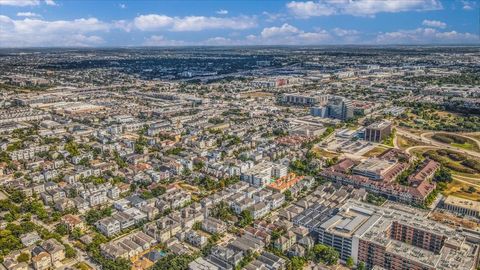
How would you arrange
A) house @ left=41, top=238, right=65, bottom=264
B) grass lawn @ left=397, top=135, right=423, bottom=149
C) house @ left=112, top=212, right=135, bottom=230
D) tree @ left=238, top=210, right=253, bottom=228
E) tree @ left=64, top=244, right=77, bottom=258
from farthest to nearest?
grass lawn @ left=397, top=135, right=423, bottom=149 < tree @ left=238, top=210, right=253, bottom=228 < house @ left=112, top=212, right=135, bottom=230 < tree @ left=64, top=244, right=77, bottom=258 < house @ left=41, top=238, right=65, bottom=264

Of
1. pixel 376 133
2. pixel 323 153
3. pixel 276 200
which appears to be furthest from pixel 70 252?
pixel 376 133

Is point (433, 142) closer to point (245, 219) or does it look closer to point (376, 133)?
point (376, 133)

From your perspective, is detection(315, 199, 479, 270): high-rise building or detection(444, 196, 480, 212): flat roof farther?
detection(444, 196, 480, 212): flat roof

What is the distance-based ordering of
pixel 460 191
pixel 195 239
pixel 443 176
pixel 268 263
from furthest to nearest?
pixel 443 176
pixel 460 191
pixel 195 239
pixel 268 263

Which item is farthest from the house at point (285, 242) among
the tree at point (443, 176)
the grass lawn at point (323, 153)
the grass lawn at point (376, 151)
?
the grass lawn at point (376, 151)

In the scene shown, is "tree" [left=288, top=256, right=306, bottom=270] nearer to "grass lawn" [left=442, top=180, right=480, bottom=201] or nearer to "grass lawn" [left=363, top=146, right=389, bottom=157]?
"grass lawn" [left=442, top=180, right=480, bottom=201]

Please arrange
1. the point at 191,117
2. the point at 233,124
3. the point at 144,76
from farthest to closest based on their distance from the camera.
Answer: the point at 144,76 → the point at 191,117 → the point at 233,124

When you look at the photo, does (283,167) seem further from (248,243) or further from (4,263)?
(4,263)

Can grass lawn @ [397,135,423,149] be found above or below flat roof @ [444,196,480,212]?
above

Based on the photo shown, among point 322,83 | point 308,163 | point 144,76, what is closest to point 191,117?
point 308,163

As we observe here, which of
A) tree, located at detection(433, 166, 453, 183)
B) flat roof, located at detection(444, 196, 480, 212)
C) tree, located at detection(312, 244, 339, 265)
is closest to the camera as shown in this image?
tree, located at detection(312, 244, 339, 265)

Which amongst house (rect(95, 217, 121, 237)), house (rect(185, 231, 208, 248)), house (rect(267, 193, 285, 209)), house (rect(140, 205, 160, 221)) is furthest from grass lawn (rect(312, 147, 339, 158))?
house (rect(95, 217, 121, 237))
